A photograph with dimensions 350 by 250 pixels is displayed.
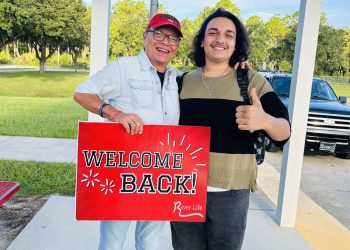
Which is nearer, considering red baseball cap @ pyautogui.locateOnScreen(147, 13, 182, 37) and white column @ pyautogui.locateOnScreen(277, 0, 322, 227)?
red baseball cap @ pyautogui.locateOnScreen(147, 13, 182, 37)

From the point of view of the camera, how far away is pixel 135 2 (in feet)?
110

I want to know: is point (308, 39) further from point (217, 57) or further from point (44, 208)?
point (44, 208)

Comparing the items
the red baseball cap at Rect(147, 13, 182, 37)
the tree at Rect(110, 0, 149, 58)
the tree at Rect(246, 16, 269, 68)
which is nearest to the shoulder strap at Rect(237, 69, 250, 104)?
the red baseball cap at Rect(147, 13, 182, 37)

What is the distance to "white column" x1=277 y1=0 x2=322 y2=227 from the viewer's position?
11.8 ft

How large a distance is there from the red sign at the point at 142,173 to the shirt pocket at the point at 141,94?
17cm

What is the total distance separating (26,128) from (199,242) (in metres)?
7.33

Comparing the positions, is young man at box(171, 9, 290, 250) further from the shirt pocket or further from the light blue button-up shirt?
the shirt pocket

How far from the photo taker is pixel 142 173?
7.11ft

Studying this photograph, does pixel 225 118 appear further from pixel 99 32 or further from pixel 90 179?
pixel 99 32

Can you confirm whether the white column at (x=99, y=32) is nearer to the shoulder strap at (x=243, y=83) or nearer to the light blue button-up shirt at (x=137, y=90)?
the light blue button-up shirt at (x=137, y=90)

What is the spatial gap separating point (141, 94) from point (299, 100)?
2.09m

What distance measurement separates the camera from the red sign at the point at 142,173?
82.7 inches

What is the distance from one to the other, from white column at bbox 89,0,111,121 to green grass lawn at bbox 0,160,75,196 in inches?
73.3

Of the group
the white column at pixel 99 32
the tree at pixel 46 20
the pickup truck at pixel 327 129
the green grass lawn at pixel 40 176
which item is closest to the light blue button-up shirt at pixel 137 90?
the white column at pixel 99 32
